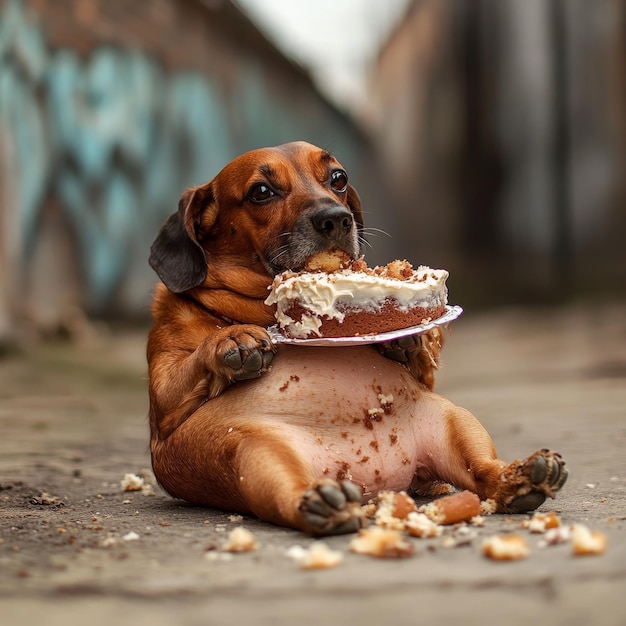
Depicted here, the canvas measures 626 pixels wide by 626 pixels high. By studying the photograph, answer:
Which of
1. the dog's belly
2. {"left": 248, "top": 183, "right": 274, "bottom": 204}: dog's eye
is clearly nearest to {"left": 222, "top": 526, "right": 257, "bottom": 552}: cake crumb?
the dog's belly

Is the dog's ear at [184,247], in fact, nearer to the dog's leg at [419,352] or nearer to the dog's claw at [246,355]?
the dog's claw at [246,355]

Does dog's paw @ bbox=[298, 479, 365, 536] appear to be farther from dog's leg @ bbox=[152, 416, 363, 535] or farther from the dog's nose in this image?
the dog's nose

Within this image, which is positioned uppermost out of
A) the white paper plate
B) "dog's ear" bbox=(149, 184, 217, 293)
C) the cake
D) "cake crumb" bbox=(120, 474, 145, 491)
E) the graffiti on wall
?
the graffiti on wall

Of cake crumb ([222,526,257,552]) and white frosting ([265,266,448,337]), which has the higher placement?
white frosting ([265,266,448,337])

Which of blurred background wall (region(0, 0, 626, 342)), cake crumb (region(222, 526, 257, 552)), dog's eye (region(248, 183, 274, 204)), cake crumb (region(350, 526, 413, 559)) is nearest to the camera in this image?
Answer: cake crumb (region(350, 526, 413, 559))

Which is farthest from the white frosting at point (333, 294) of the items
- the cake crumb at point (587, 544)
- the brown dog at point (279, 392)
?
the cake crumb at point (587, 544)

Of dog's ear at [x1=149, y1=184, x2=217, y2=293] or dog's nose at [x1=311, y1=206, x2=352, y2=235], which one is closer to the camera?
dog's nose at [x1=311, y1=206, x2=352, y2=235]

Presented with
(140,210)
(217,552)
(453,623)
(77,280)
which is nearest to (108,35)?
(140,210)

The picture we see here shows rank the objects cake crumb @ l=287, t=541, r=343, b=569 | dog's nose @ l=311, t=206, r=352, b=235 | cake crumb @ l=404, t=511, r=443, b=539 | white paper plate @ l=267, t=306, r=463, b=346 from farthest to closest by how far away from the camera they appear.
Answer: dog's nose @ l=311, t=206, r=352, b=235 → white paper plate @ l=267, t=306, r=463, b=346 → cake crumb @ l=404, t=511, r=443, b=539 → cake crumb @ l=287, t=541, r=343, b=569

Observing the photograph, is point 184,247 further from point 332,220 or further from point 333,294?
point 333,294

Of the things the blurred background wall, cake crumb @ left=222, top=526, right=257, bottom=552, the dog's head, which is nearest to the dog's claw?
the dog's head
